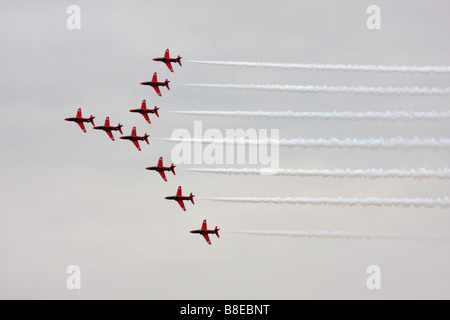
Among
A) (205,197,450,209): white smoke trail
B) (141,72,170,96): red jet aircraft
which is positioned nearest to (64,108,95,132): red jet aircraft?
(141,72,170,96): red jet aircraft

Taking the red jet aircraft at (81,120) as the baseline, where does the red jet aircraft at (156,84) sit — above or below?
above

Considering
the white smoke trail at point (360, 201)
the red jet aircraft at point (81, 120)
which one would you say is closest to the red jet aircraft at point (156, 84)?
the red jet aircraft at point (81, 120)

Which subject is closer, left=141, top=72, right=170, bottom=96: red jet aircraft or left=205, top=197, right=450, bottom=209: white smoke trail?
left=205, top=197, right=450, bottom=209: white smoke trail

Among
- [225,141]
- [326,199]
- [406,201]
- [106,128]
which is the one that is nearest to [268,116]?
[225,141]

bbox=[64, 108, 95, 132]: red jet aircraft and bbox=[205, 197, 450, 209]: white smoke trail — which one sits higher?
bbox=[64, 108, 95, 132]: red jet aircraft

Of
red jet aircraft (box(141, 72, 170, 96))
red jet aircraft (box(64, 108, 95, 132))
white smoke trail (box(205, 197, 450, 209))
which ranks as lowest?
white smoke trail (box(205, 197, 450, 209))

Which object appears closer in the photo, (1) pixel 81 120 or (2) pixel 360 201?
(2) pixel 360 201

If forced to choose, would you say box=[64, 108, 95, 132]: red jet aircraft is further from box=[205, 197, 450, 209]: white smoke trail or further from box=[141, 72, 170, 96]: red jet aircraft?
box=[205, 197, 450, 209]: white smoke trail

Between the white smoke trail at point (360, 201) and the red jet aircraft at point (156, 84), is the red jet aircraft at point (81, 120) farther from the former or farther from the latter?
the white smoke trail at point (360, 201)

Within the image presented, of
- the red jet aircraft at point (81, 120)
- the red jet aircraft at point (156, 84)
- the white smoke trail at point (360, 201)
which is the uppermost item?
the red jet aircraft at point (156, 84)

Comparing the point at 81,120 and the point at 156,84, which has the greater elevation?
the point at 156,84

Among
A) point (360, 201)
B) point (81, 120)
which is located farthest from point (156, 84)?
point (360, 201)

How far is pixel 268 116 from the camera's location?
3905 inches

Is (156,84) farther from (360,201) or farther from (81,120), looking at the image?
(360,201)
